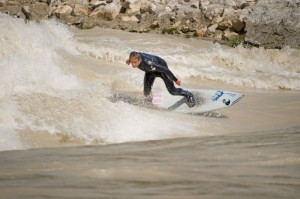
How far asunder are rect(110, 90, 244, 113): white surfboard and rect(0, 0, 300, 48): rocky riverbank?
1091 cm

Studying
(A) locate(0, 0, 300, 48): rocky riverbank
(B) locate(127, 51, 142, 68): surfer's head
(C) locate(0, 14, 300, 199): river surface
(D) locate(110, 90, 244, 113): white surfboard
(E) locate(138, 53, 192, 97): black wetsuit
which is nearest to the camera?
(C) locate(0, 14, 300, 199): river surface

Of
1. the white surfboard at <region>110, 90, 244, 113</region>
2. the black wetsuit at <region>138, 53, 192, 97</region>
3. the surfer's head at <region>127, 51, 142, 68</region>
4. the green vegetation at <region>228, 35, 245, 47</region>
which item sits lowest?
the green vegetation at <region>228, 35, 245, 47</region>

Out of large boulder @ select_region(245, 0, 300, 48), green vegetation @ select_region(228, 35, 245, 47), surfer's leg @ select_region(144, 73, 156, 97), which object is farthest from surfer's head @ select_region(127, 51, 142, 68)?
large boulder @ select_region(245, 0, 300, 48)

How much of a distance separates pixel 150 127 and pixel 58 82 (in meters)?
3.34

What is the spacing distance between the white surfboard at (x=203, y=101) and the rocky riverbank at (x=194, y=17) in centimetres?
1093

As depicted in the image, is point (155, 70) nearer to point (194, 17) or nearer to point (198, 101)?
point (198, 101)

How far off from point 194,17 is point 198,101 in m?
13.5

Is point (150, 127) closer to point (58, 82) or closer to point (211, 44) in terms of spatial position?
point (58, 82)

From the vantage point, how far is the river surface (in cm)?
321

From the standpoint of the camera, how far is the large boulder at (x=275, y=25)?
63.5 feet

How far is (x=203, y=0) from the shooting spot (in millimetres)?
23094

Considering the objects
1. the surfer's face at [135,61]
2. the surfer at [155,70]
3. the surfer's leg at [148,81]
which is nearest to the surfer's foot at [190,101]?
the surfer at [155,70]

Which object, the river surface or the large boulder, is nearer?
the river surface

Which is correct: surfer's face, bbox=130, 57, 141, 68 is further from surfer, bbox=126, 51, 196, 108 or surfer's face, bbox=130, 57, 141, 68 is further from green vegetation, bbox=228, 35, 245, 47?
green vegetation, bbox=228, 35, 245, 47
